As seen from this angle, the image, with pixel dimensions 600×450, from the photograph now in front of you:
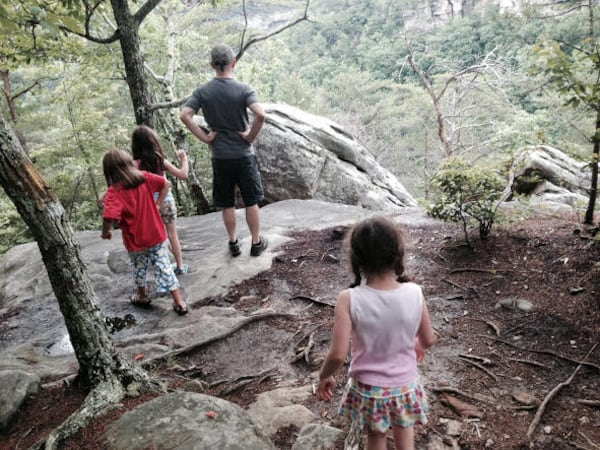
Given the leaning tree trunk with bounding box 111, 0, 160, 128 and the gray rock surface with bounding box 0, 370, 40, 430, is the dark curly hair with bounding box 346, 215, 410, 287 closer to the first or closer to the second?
the gray rock surface with bounding box 0, 370, 40, 430

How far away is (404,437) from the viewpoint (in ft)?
6.96

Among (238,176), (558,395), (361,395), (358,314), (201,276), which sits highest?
(238,176)

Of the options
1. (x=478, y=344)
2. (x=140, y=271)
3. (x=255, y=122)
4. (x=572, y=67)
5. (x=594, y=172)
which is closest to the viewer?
(x=478, y=344)

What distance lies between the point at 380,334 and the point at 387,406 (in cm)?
38

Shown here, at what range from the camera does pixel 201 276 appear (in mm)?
5461

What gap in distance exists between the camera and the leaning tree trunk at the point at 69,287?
2.43 meters

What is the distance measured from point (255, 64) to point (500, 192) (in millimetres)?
11764

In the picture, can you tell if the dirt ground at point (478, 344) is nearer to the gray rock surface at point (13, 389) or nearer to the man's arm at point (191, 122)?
the gray rock surface at point (13, 389)

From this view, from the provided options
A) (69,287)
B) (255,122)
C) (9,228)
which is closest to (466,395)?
(69,287)

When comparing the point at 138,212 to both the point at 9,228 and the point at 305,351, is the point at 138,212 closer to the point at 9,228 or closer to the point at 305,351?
the point at 305,351

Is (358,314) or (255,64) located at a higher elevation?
(255,64)

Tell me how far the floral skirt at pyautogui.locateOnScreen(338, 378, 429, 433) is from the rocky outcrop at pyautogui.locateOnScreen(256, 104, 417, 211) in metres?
8.07

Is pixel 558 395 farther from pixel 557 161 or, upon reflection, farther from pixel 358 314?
pixel 557 161

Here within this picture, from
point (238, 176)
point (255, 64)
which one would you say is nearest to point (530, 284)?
point (238, 176)
